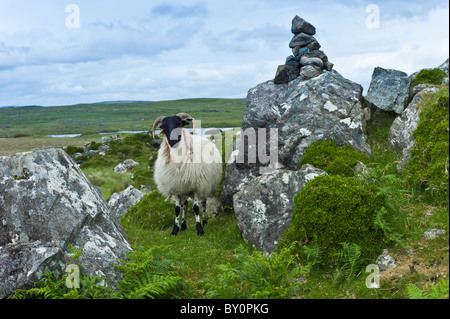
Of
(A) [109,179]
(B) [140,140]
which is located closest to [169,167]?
(A) [109,179]

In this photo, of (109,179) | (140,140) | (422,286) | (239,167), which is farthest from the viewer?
(140,140)

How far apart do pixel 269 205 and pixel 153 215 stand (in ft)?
22.1

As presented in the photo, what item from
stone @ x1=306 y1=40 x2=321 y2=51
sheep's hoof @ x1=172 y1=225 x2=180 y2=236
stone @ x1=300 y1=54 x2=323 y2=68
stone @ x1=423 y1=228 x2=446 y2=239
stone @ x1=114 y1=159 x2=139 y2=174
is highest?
stone @ x1=306 y1=40 x2=321 y2=51

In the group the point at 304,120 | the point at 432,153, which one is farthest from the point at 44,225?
the point at 304,120

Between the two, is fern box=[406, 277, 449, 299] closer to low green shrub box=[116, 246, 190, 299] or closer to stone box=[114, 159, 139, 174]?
low green shrub box=[116, 246, 190, 299]

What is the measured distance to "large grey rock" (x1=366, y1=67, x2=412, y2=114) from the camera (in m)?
15.0

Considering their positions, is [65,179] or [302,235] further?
[65,179]

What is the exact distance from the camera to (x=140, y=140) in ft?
193

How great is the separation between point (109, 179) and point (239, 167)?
23.9 m

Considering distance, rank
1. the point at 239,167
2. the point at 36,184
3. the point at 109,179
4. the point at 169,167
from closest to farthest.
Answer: the point at 36,184
the point at 169,167
the point at 239,167
the point at 109,179

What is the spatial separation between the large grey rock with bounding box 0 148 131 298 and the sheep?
4730mm

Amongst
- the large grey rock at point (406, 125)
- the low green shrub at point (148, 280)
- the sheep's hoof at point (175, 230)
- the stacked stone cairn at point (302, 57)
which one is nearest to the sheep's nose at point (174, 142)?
the sheep's hoof at point (175, 230)

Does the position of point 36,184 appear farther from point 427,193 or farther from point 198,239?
point 427,193

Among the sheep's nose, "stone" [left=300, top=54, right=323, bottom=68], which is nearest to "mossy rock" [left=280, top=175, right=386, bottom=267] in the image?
the sheep's nose
